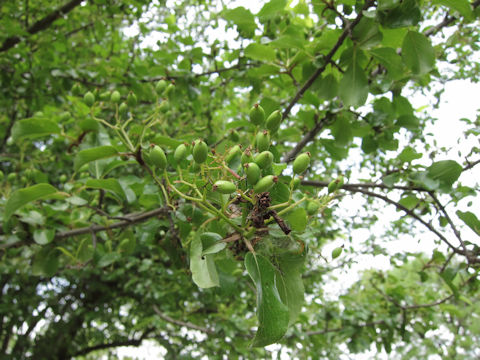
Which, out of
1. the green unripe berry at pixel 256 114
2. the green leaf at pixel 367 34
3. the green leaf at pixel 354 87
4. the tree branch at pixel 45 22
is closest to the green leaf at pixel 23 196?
the green unripe berry at pixel 256 114

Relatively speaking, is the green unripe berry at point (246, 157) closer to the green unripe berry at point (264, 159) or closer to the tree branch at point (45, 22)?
the green unripe berry at point (264, 159)

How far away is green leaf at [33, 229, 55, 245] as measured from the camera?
1849 mm

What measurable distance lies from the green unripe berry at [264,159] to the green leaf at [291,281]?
0.31m

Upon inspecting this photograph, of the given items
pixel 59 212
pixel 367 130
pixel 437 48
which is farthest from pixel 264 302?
pixel 437 48

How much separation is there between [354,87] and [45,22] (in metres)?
2.48

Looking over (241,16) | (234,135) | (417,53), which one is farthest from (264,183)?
(241,16)

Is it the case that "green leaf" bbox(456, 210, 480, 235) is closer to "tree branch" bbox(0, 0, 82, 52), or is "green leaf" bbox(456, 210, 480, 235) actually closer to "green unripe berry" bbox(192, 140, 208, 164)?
"green unripe berry" bbox(192, 140, 208, 164)

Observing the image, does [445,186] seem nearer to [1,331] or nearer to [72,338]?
[72,338]

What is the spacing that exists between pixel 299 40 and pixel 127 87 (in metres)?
1.59

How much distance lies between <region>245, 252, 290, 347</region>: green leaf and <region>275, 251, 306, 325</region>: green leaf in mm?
151

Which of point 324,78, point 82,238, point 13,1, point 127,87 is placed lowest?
point 82,238

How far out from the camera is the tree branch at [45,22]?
261 cm

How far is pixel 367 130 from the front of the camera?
6.29 ft

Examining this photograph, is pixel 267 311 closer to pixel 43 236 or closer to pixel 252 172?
pixel 252 172
